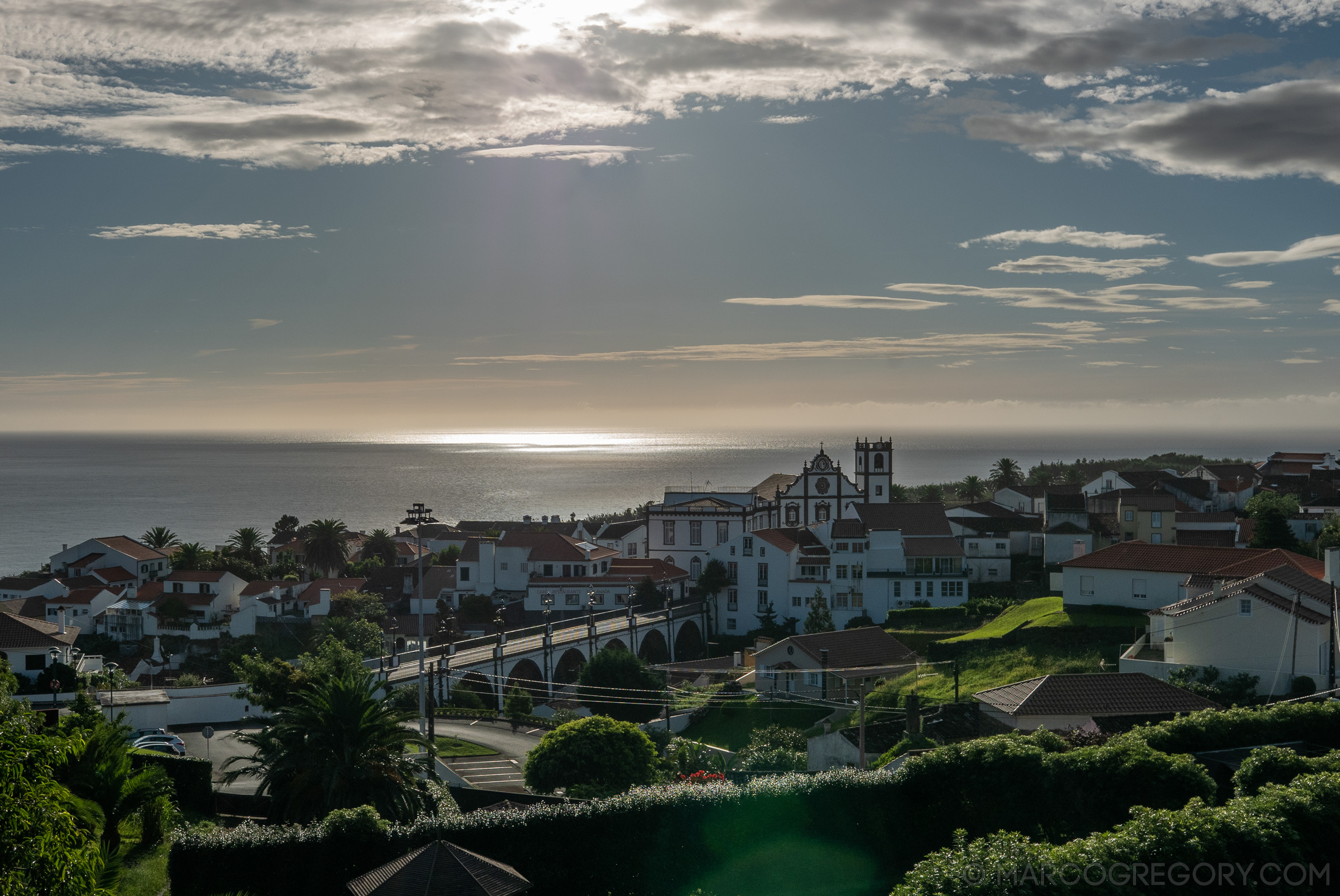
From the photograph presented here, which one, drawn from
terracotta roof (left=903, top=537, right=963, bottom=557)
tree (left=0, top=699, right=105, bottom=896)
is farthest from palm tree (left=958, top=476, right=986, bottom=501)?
tree (left=0, top=699, right=105, bottom=896)

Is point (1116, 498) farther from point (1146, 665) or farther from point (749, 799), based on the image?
point (749, 799)

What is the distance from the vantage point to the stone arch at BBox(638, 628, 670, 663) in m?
67.9

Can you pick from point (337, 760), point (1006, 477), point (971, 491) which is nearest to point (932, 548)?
point (337, 760)

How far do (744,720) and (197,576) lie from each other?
53.4 meters

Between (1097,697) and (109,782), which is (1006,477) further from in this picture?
(109,782)

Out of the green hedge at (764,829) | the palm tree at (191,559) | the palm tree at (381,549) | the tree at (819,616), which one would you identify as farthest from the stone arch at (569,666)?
the palm tree at (381,549)

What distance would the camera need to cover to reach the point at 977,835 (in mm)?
23547

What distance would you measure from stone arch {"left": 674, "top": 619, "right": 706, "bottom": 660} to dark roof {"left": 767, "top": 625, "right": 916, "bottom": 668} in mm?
18907

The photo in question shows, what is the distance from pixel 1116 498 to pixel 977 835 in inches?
2373

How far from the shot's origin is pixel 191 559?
92.3 metres

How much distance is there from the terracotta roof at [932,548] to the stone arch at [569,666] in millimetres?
22936

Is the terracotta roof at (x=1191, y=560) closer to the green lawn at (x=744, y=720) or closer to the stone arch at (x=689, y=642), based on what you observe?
the green lawn at (x=744, y=720)

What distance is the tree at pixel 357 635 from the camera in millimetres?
65688

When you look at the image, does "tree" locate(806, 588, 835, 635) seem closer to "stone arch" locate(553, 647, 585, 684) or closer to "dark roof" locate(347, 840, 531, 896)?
"stone arch" locate(553, 647, 585, 684)
